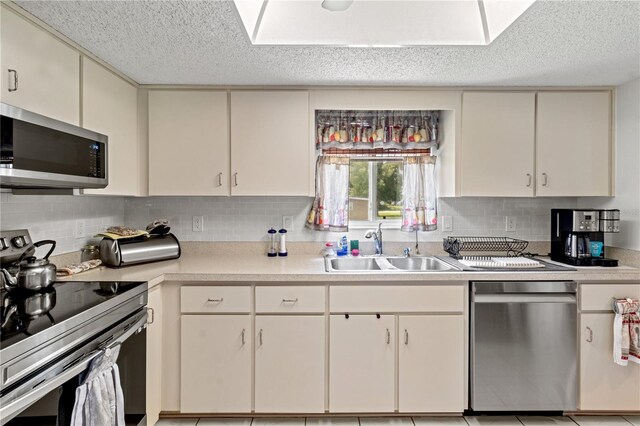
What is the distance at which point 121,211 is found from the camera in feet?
9.31

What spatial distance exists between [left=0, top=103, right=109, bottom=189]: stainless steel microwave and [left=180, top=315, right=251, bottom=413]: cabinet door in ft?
3.14

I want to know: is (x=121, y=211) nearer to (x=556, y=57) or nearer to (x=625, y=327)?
(x=556, y=57)

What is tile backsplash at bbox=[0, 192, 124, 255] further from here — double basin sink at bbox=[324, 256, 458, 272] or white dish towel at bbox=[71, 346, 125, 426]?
double basin sink at bbox=[324, 256, 458, 272]

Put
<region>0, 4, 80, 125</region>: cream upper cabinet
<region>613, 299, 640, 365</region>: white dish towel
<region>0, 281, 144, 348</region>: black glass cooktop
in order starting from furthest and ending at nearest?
1. <region>613, 299, 640, 365</region>: white dish towel
2. <region>0, 4, 80, 125</region>: cream upper cabinet
3. <region>0, 281, 144, 348</region>: black glass cooktop

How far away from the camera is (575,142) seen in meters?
2.58

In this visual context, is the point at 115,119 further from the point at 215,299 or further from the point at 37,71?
the point at 215,299

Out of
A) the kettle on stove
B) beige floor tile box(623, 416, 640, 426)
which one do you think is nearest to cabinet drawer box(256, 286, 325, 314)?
the kettle on stove

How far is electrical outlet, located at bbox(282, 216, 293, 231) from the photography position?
289 centimetres

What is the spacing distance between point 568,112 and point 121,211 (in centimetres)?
323

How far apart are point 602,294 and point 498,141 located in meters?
1.11

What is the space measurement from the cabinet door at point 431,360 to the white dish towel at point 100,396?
1.44 meters

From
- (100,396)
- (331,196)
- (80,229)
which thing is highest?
(331,196)

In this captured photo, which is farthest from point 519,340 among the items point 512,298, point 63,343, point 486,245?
point 63,343

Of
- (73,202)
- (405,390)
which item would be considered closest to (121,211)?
(73,202)
